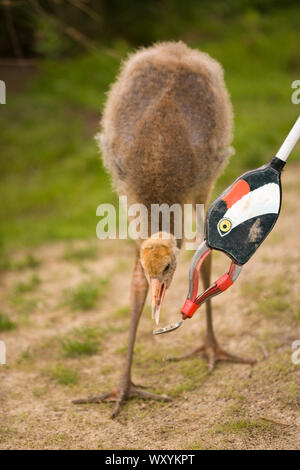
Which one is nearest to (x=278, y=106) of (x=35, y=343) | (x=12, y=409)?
(x=35, y=343)

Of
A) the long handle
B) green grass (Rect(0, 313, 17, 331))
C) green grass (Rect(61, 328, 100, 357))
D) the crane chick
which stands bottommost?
green grass (Rect(61, 328, 100, 357))

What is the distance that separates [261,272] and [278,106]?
749 cm

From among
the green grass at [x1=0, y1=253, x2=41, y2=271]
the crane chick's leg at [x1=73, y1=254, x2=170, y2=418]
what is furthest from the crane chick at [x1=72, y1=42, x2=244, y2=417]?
the green grass at [x1=0, y1=253, x2=41, y2=271]

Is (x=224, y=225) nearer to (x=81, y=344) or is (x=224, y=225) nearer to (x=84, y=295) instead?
(x=81, y=344)

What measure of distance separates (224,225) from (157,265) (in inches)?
25.6

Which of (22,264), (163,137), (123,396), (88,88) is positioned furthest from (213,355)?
(88,88)

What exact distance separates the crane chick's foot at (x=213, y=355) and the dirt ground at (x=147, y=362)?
0.26 feet

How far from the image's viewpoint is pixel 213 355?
4.97 m

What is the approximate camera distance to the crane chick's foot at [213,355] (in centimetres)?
485

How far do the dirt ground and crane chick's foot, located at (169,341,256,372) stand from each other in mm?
79

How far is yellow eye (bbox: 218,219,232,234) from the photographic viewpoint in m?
3.30

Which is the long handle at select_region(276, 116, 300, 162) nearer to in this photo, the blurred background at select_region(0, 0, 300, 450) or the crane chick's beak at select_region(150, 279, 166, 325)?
the crane chick's beak at select_region(150, 279, 166, 325)

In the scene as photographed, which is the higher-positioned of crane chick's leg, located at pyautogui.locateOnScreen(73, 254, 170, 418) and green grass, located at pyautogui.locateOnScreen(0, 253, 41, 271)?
green grass, located at pyautogui.locateOnScreen(0, 253, 41, 271)
